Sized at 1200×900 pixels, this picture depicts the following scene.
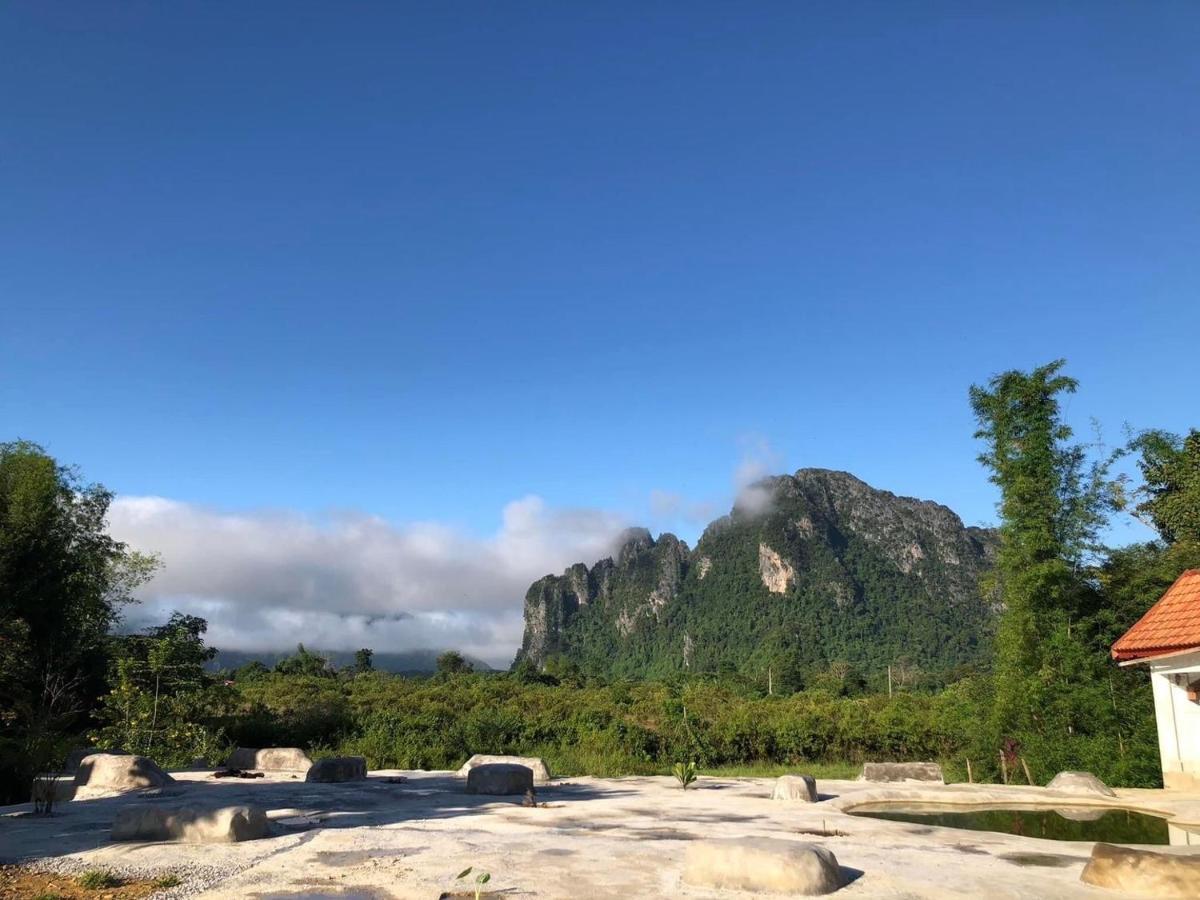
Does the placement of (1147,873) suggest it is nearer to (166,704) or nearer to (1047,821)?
(1047,821)

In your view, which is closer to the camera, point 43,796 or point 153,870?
point 153,870

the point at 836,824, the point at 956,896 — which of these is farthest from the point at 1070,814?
the point at 956,896

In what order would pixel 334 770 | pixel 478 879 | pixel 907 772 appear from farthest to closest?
pixel 907 772, pixel 334 770, pixel 478 879

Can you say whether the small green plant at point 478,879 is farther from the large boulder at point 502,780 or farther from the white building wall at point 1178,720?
the white building wall at point 1178,720

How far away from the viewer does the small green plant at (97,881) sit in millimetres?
5871

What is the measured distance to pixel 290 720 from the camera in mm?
22016

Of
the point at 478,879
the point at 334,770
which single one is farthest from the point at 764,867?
the point at 334,770

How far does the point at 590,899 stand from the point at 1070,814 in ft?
28.1

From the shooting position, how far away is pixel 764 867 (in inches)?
238

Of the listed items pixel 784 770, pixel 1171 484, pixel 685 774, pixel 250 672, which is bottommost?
pixel 784 770

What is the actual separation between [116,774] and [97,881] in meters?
7.30

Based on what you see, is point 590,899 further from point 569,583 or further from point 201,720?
point 569,583

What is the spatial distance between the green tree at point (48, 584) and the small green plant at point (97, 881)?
10952 millimetres

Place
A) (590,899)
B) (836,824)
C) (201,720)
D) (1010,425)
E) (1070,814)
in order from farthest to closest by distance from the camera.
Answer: (201,720)
(1010,425)
(1070,814)
(836,824)
(590,899)
